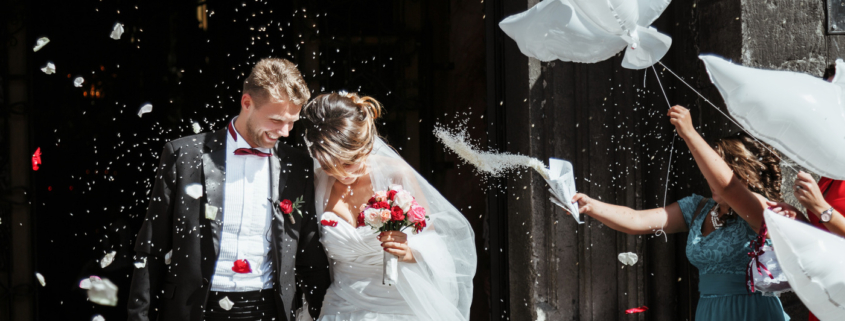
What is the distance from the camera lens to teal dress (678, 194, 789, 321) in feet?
8.76

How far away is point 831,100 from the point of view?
211 centimetres

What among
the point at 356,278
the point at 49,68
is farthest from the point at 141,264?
the point at 49,68

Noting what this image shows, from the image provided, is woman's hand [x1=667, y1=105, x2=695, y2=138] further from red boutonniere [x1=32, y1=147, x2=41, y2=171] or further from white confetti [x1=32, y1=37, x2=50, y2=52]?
red boutonniere [x1=32, y1=147, x2=41, y2=171]

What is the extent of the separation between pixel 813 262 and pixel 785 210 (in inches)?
21.8

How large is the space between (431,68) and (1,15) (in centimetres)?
275

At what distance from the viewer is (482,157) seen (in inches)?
167

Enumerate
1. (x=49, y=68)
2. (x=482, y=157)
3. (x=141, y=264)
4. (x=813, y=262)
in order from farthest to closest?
(x=482, y=157), (x=49, y=68), (x=141, y=264), (x=813, y=262)

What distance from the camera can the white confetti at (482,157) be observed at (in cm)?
364

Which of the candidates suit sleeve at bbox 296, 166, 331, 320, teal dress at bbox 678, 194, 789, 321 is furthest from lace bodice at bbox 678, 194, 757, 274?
suit sleeve at bbox 296, 166, 331, 320

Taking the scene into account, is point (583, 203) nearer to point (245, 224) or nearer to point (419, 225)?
point (419, 225)

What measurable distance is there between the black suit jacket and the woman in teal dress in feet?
4.28

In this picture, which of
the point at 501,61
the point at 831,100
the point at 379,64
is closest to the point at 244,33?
the point at 379,64

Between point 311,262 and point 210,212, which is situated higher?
point 210,212

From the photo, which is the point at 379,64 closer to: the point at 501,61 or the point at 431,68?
the point at 431,68
